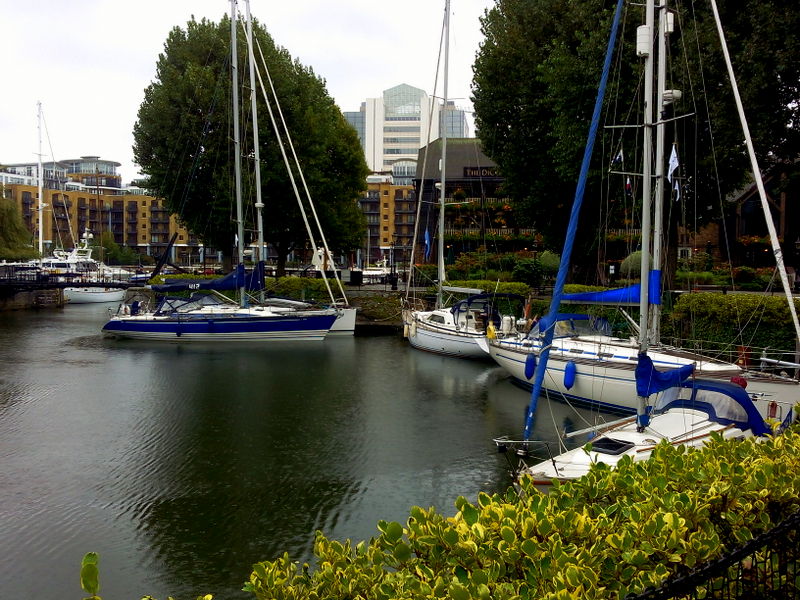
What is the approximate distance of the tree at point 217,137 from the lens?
1827 inches

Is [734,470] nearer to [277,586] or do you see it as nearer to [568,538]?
[568,538]

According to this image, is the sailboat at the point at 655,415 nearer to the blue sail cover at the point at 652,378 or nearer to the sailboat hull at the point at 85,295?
the blue sail cover at the point at 652,378

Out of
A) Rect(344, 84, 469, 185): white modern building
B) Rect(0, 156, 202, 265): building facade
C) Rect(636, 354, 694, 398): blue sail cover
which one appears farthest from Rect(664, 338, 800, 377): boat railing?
Rect(344, 84, 469, 185): white modern building

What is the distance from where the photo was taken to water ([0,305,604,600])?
11930 mm

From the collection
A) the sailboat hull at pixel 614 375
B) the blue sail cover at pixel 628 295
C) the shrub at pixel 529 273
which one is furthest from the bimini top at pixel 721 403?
the shrub at pixel 529 273

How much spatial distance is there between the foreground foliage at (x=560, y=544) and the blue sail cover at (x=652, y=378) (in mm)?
8973

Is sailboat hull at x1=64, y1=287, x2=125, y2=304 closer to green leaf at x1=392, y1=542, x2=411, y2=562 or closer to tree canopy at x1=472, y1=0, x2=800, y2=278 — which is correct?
tree canopy at x1=472, y1=0, x2=800, y2=278

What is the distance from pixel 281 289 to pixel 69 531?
37.2 m

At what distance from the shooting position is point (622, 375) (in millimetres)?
20812

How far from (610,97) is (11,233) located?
180 ft

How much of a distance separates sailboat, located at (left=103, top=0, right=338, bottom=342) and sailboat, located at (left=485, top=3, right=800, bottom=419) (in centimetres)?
1352

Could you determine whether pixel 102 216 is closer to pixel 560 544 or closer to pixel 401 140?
pixel 401 140

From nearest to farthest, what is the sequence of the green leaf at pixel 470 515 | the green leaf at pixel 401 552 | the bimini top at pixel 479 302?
the green leaf at pixel 401 552, the green leaf at pixel 470 515, the bimini top at pixel 479 302

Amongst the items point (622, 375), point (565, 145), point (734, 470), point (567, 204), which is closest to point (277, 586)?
point (734, 470)
